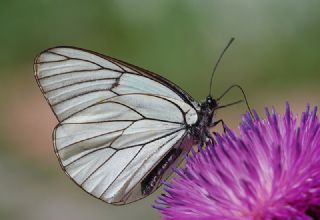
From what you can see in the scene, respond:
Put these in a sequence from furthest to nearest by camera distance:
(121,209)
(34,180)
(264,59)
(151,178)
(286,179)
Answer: (264,59) → (34,180) → (121,209) → (151,178) → (286,179)

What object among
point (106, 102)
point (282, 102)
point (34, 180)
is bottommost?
point (34, 180)

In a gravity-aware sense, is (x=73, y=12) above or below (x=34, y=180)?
above

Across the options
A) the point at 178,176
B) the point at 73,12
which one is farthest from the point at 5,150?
the point at 178,176

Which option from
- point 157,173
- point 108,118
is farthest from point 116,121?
point 157,173

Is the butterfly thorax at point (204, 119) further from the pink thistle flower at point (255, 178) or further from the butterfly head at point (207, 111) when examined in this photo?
the pink thistle flower at point (255, 178)

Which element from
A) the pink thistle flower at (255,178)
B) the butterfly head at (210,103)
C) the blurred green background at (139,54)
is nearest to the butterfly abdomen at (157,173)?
the butterfly head at (210,103)

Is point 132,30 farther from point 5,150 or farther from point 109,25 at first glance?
point 5,150
